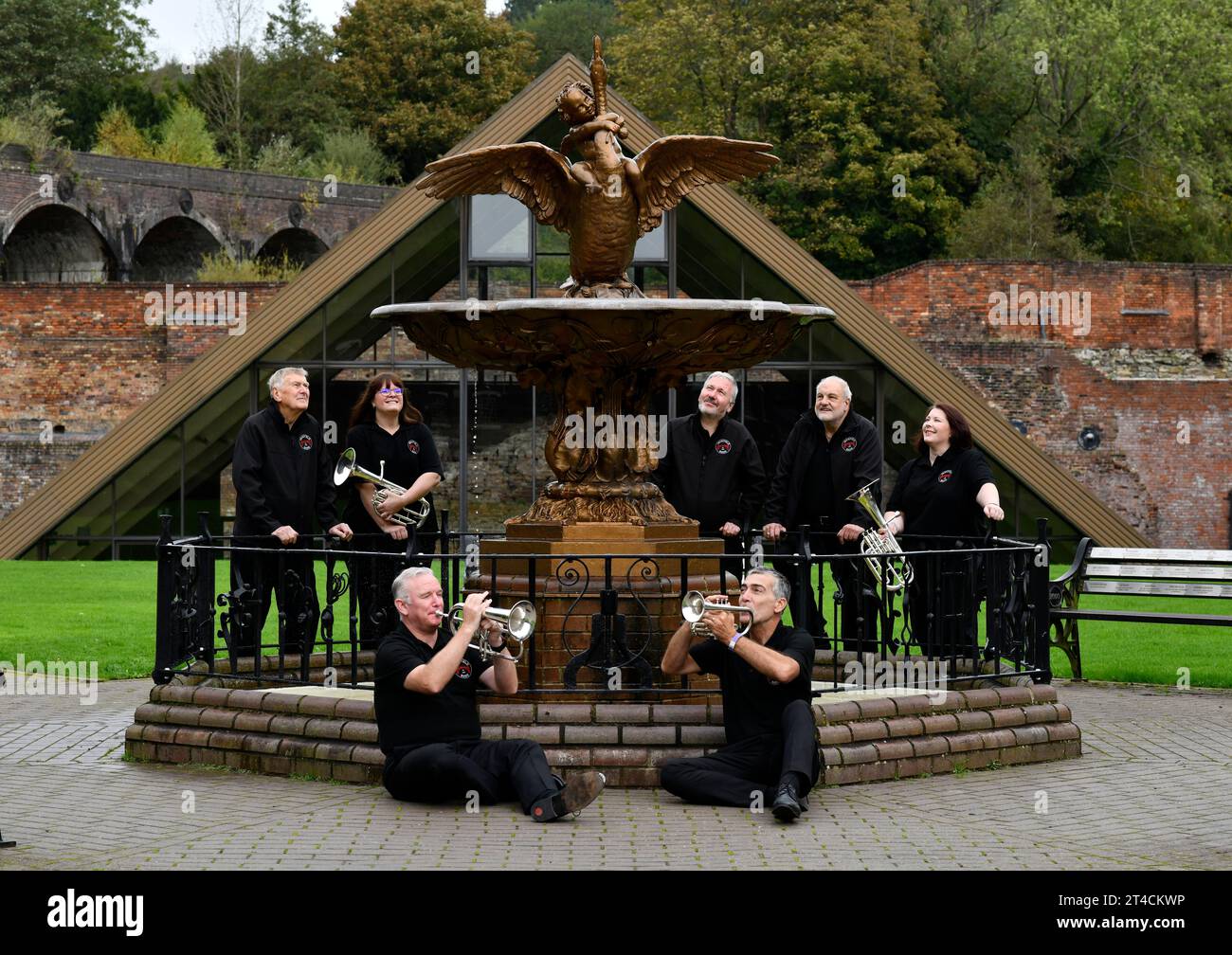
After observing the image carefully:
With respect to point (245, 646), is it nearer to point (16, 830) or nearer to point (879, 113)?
point (16, 830)

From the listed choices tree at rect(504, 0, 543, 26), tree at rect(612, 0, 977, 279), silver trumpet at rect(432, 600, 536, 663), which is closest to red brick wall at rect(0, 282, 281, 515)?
tree at rect(612, 0, 977, 279)

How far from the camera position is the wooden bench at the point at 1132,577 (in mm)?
13453

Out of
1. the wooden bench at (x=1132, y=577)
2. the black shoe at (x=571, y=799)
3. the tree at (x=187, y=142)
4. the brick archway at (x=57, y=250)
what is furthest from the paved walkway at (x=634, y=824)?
the tree at (x=187, y=142)

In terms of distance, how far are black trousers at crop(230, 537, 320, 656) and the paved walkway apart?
1.10 m

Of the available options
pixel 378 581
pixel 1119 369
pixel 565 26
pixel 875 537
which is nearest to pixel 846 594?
pixel 875 537

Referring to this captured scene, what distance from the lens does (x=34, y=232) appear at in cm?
4706

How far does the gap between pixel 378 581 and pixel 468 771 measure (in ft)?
9.59

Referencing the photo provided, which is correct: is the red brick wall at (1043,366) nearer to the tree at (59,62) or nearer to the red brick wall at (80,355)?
the red brick wall at (80,355)

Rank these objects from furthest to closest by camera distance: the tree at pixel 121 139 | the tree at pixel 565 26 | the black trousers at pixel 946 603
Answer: the tree at pixel 565 26 < the tree at pixel 121 139 < the black trousers at pixel 946 603

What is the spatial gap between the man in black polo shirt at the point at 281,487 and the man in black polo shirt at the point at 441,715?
7.65ft

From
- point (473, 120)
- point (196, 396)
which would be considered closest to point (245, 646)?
point (196, 396)

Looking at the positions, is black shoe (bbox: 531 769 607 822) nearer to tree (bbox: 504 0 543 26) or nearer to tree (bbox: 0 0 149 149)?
tree (bbox: 0 0 149 149)

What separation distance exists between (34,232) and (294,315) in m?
23.0
